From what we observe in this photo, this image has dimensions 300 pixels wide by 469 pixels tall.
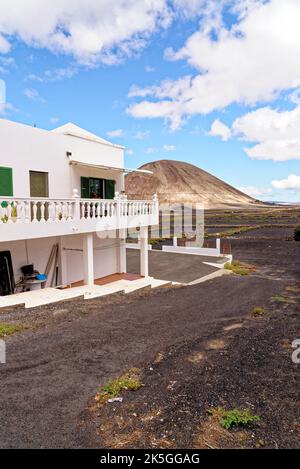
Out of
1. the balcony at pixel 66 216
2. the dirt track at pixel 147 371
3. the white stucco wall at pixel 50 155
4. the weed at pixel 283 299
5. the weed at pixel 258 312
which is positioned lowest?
the weed at pixel 283 299

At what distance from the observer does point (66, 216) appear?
993 cm

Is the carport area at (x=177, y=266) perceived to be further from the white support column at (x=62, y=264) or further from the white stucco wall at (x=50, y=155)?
the white stucco wall at (x=50, y=155)

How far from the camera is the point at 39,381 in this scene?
453 centimetres

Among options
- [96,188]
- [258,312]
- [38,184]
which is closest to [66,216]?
[38,184]

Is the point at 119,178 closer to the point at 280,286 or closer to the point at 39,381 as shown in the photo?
the point at 280,286

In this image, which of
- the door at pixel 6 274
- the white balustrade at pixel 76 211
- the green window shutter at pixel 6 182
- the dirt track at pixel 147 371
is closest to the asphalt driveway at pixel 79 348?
the dirt track at pixel 147 371

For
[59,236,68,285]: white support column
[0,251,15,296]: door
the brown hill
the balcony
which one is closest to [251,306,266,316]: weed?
the balcony


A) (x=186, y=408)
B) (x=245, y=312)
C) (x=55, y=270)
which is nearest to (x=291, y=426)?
(x=186, y=408)

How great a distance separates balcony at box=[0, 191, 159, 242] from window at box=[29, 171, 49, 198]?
0.56 metres

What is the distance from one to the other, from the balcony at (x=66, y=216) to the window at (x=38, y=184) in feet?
1.85

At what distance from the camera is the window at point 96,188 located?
40.9ft

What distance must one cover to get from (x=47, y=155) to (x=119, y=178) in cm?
416

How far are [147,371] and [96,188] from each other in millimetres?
9402

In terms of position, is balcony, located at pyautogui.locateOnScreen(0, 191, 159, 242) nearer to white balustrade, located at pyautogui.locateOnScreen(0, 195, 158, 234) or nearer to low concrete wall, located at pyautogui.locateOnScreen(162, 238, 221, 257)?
white balustrade, located at pyautogui.locateOnScreen(0, 195, 158, 234)
